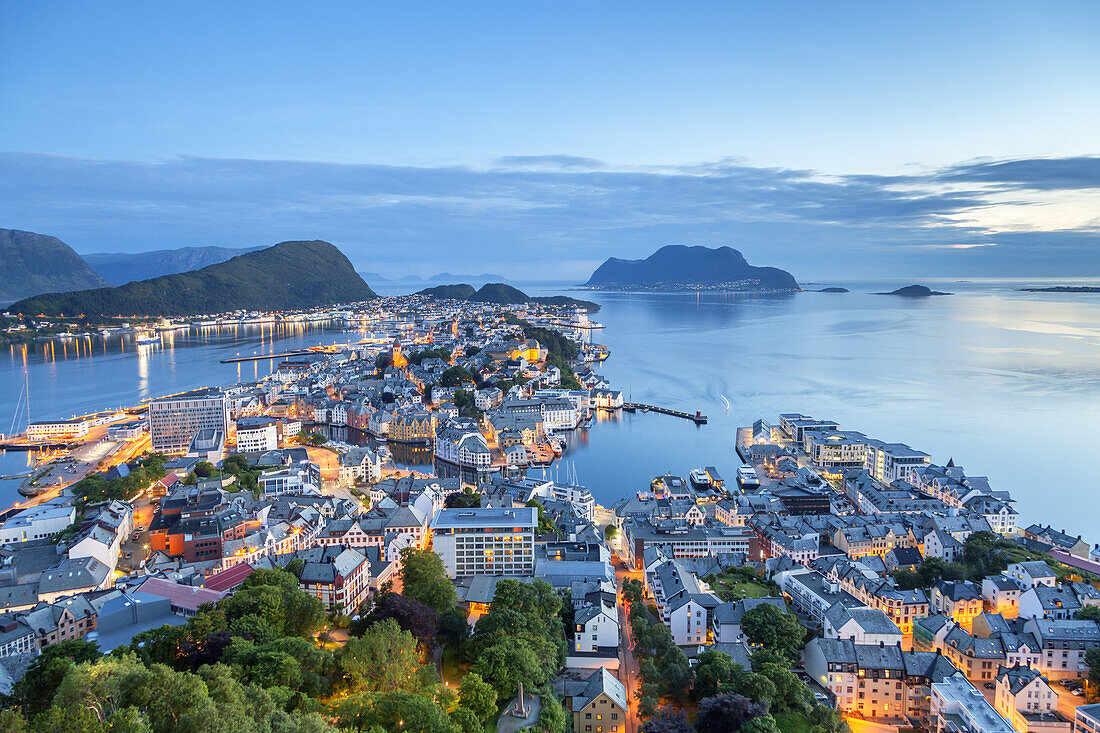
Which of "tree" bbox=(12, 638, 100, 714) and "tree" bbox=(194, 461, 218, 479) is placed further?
"tree" bbox=(194, 461, 218, 479)

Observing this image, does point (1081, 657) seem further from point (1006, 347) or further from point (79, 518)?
point (1006, 347)

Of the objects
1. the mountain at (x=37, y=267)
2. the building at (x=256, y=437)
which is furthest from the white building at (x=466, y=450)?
the mountain at (x=37, y=267)

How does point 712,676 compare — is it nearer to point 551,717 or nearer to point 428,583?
point 551,717

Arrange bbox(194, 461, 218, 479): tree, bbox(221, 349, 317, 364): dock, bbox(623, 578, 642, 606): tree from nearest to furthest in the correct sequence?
bbox(623, 578, 642, 606): tree, bbox(194, 461, 218, 479): tree, bbox(221, 349, 317, 364): dock

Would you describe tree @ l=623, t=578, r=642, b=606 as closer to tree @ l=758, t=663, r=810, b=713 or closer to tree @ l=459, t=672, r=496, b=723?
tree @ l=758, t=663, r=810, b=713

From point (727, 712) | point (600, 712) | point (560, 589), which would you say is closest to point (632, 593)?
point (560, 589)

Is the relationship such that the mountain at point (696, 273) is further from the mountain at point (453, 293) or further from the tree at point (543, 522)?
the tree at point (543, 522)

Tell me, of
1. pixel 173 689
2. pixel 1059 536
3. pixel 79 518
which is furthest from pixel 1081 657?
pixel 79 518

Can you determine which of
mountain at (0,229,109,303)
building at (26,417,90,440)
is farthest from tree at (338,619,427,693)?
mountain at (0,229,109,303)
